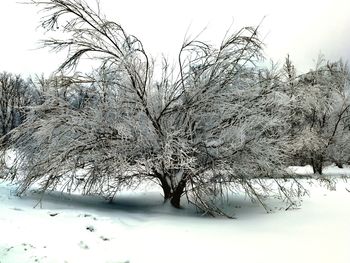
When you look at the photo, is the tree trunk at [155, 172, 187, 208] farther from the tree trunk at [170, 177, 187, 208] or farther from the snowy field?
the snowy field

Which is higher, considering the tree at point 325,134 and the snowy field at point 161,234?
the tree at point 325,134

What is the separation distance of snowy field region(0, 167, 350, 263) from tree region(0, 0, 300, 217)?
0.89 meters

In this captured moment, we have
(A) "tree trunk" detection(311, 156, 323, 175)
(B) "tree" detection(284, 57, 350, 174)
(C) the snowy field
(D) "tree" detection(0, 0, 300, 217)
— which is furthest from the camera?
(A) "tree trunk" detection(311, 156, 323, 175)

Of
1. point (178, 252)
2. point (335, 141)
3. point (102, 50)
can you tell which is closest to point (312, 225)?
point (178, 252)

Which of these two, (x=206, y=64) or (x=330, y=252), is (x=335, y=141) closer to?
(x=206, y=64)

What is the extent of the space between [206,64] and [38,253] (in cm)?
619

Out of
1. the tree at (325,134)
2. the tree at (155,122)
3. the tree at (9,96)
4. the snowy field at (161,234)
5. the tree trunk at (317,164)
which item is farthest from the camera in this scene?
the tree at (9,96)

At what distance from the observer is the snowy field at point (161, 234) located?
6.80 metres

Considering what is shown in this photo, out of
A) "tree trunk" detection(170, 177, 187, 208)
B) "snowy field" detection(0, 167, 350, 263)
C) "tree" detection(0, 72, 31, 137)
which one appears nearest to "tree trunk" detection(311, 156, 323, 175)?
"snowy field" detection(0, 167, 350, 263)

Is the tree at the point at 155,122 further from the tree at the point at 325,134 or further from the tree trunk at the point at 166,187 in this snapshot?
the tree at the point at 325,134

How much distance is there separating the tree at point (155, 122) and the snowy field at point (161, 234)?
0.89 meters

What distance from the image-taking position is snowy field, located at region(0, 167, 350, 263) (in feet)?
22.3

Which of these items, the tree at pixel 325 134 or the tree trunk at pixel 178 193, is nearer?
the tree trunk at pixel 178 193

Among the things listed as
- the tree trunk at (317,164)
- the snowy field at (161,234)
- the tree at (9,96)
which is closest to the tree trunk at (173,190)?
the snowy field at (161,234)
